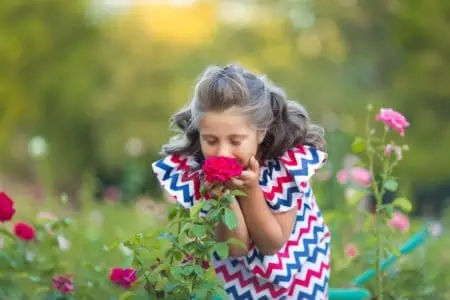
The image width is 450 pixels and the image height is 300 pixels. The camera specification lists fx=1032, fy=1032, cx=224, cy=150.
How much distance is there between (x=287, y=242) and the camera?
3375 mm

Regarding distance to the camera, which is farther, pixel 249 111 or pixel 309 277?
pixel 309 277

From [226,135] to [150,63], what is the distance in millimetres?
26935

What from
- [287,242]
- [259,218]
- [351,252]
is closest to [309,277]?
[287,242]

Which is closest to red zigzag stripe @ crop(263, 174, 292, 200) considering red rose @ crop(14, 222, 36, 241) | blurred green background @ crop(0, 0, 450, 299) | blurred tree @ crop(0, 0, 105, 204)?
red rose @ crop(14, 222, 36, 241)

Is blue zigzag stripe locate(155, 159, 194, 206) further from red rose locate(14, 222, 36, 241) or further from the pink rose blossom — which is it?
the pink rose blossom

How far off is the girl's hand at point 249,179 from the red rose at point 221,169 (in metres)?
0.18

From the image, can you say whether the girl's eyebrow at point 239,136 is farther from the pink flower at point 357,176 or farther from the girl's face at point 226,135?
the pink flower at point 357,176

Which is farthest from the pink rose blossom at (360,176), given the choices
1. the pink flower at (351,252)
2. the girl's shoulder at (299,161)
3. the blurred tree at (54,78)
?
the blurred tree at (54,78)

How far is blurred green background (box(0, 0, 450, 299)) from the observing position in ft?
86.3

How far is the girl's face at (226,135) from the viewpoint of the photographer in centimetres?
304

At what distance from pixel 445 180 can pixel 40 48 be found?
12821 mm

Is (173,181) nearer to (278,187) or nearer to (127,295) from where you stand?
(278,187)

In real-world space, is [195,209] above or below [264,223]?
below

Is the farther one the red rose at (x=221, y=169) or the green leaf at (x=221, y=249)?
the green leaf at (x=221, y=249)
